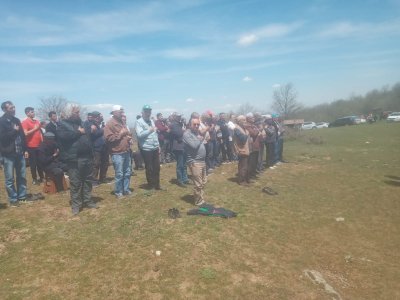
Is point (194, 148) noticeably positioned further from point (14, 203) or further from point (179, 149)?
point (14, 203)

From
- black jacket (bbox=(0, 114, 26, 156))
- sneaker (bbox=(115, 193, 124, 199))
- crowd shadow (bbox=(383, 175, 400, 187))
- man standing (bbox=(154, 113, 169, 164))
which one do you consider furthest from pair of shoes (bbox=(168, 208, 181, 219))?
crowd shadow (bbox=(383, 175, 400, 187))

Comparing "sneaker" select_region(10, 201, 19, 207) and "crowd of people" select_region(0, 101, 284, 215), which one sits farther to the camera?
"sneaker" select_region(10, 201, 19, 207)

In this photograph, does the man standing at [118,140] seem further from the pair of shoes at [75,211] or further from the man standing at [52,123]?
the man standing at [52,123]

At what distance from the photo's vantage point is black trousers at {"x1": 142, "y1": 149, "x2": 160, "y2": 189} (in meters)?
9.48

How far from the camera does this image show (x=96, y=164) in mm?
10898

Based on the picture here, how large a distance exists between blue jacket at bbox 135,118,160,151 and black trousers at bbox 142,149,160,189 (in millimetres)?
168

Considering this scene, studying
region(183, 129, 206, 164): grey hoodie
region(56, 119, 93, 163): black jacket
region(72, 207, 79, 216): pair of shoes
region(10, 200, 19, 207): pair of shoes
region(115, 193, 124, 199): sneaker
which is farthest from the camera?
region(115, 193, 124, 199): sneaker

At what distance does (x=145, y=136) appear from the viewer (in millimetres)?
9234

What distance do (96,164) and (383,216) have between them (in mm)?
9091

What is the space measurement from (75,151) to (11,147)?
185 cm

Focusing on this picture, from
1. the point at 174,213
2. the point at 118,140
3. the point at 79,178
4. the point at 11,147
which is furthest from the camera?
the point at 118,140

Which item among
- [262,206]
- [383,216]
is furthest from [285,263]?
[383,216]

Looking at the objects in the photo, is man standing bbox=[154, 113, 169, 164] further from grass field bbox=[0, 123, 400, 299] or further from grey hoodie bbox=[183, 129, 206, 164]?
grey hoodie bbox=[183, 129, 206, 164]

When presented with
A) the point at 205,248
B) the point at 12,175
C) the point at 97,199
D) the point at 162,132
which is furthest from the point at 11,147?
the point at 162,132
